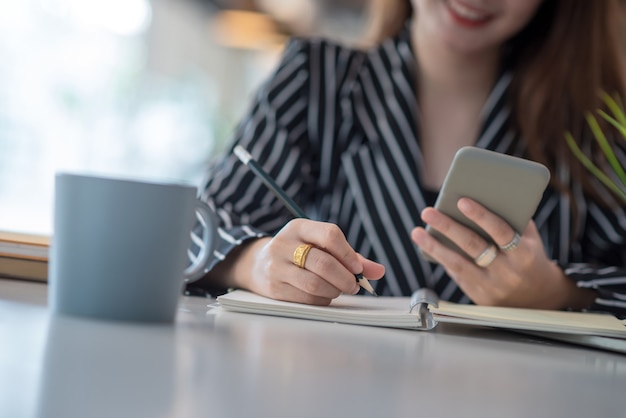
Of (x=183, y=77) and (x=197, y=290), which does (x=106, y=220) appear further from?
(x=183, y=77)

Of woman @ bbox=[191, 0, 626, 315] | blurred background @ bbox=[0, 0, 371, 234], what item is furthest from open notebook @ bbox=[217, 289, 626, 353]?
blurred background @ bbox=[0, 0, 371, 234]

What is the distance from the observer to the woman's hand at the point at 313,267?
2.83 feet

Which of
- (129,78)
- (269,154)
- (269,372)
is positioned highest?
(129,78)

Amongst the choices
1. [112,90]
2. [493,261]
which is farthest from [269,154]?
[112,90]

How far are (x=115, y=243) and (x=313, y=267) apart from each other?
311 millimetres

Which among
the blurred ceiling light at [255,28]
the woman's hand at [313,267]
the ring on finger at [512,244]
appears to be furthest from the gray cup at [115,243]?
the blurred ceiling light at [255,28]

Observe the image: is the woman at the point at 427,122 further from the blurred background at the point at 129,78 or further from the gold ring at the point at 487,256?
the blurred background at the point at 129,78

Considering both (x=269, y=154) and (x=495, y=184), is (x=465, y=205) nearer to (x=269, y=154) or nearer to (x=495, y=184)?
(x=495, y=184)

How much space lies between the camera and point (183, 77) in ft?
29.5

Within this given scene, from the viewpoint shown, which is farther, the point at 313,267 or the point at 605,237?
the point at 605,237

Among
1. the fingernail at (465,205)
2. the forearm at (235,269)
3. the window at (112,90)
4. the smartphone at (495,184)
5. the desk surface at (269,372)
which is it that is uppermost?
the window at (112,90)

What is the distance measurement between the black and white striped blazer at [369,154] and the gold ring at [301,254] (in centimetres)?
46

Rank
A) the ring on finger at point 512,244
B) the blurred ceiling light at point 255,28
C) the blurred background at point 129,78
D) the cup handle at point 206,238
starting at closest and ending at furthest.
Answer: the cup handle at point 206,238
the ring on finger at point 512,244
the blurred ceiling light at point 255,28
the blurred background at point 129,78

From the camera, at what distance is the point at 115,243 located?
590 mm
